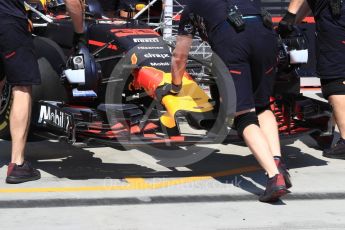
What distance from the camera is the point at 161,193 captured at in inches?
218

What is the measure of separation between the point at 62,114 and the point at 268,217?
1.80 m

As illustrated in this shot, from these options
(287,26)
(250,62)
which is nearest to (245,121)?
(250,62)

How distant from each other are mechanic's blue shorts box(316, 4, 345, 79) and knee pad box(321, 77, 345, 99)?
57 mm

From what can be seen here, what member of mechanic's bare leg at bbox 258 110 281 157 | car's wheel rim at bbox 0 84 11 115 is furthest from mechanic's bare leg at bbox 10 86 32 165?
mechanic's bare leg at bbox 258 110 281 157

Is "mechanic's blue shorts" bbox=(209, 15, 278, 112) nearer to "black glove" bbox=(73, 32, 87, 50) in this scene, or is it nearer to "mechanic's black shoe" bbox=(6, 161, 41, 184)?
"black glove" bbox=(73, 32, 87, 50)

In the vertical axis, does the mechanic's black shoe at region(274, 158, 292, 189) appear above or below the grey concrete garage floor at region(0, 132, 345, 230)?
above

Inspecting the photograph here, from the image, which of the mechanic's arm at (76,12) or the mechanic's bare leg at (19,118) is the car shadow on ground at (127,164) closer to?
the mechanic's bare leg at (19,118)

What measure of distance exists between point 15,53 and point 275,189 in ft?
7.21

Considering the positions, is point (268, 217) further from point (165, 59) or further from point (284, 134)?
point (165, 59)

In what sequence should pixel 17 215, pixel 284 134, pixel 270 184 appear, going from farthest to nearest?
pixel 284 134 < pixel 270 184 < pixel 17 215

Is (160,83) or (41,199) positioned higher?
(160,83)

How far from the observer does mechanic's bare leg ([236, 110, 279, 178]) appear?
17.4 feet

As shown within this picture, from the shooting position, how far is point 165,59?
6512 mm

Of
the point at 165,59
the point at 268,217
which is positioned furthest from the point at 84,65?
the point at 268,217
